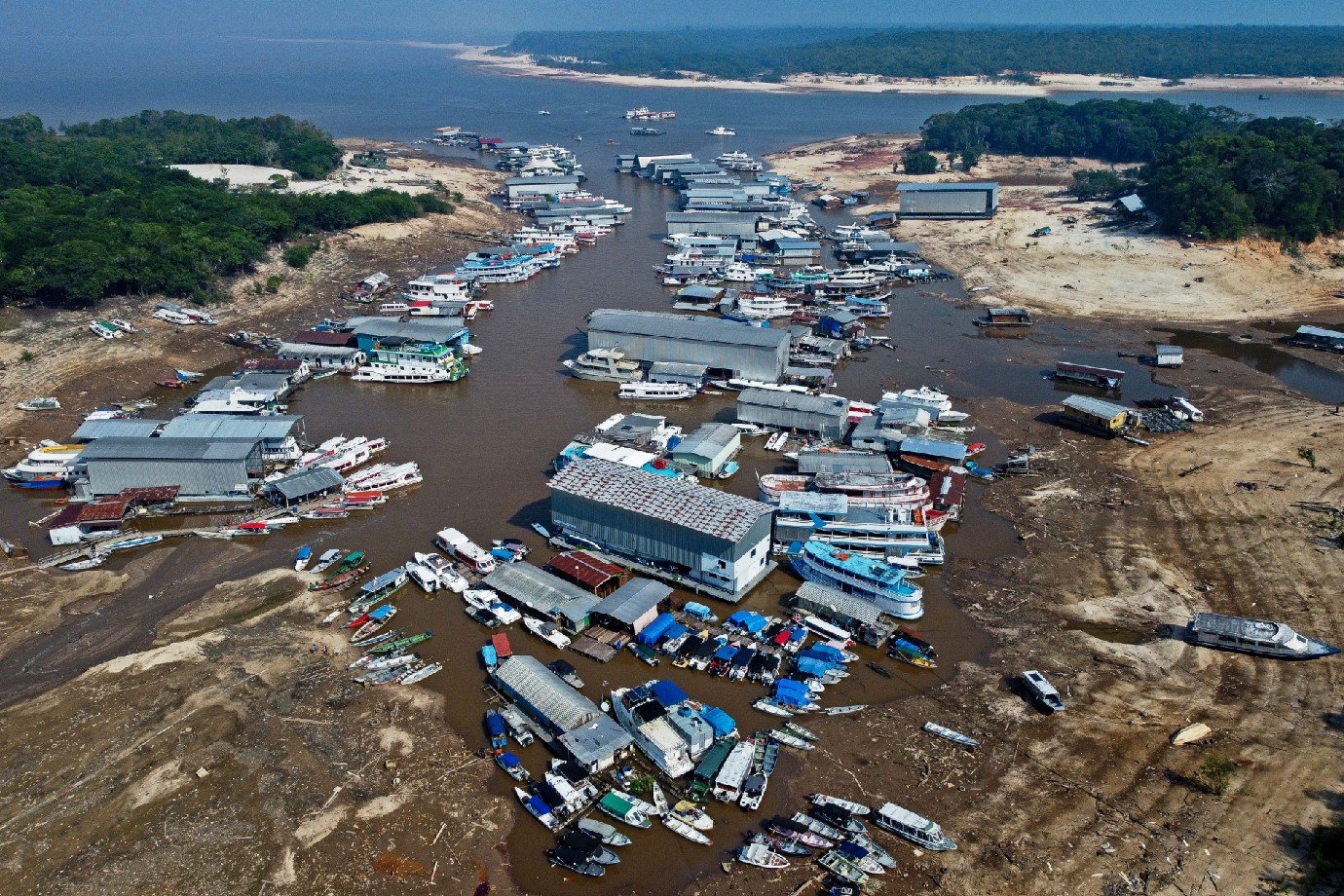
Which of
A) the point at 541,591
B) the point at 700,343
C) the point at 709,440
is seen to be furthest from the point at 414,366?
the point at 541,591

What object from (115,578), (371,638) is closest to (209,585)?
(115,578)

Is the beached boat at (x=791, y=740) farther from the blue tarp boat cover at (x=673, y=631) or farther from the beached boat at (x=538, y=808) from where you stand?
the beached boat at (x=538, y=808)

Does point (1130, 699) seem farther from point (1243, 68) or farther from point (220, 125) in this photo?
point (1243, 68)

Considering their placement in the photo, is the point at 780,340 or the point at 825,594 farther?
the point at 780,340

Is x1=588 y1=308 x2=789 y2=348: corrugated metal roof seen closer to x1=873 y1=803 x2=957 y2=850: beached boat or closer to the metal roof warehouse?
the metal roof warehouse

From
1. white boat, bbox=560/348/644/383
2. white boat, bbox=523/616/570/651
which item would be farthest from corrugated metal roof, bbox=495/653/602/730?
white boat, bbox=560/348/644/383
